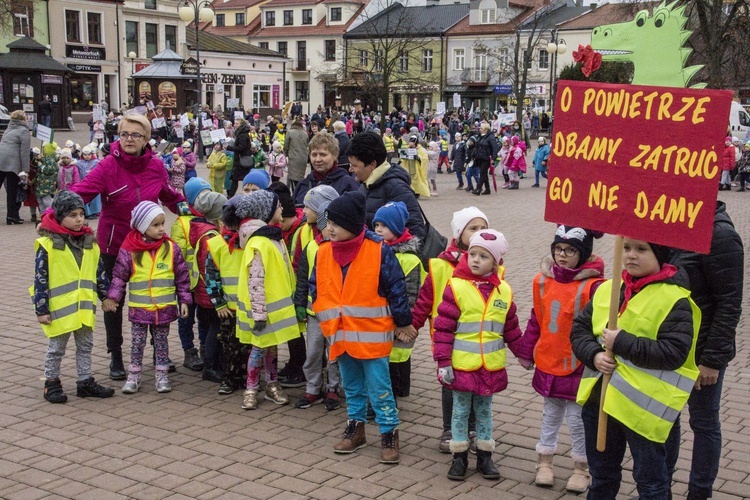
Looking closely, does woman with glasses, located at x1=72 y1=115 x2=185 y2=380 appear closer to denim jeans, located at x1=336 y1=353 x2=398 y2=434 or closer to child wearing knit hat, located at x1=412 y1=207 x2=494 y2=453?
denim jeans, located at x1=336 y1=353 x2=398 y2=434

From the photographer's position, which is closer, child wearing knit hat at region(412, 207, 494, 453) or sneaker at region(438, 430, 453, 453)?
child wearing knit hat at region(412, 207, 494, 453)

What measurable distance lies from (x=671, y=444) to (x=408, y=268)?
2.19 metres

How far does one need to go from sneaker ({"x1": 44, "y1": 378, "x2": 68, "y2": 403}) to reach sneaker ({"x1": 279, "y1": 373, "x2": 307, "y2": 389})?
5.34 feet

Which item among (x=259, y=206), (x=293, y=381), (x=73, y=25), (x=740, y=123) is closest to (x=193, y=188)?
(x=259, y=206)

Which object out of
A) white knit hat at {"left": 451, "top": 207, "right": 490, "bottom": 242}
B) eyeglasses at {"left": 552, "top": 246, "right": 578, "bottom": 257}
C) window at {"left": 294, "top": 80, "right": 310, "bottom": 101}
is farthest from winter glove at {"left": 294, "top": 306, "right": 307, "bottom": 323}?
window at {"left": 294, "top": 80, "right": 310, "bottom": 101}

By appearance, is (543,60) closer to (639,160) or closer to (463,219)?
(463,219)

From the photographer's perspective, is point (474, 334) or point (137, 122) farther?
point (137, 122)

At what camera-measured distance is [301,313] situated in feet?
20.4

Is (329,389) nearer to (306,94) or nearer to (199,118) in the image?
(199,118)

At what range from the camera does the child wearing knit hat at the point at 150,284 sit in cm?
630

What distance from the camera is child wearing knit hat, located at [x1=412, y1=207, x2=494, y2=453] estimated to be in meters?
5.11

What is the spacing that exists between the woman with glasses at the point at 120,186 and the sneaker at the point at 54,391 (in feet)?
1.95

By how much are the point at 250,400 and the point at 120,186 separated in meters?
1.93

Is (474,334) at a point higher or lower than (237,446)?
higher
